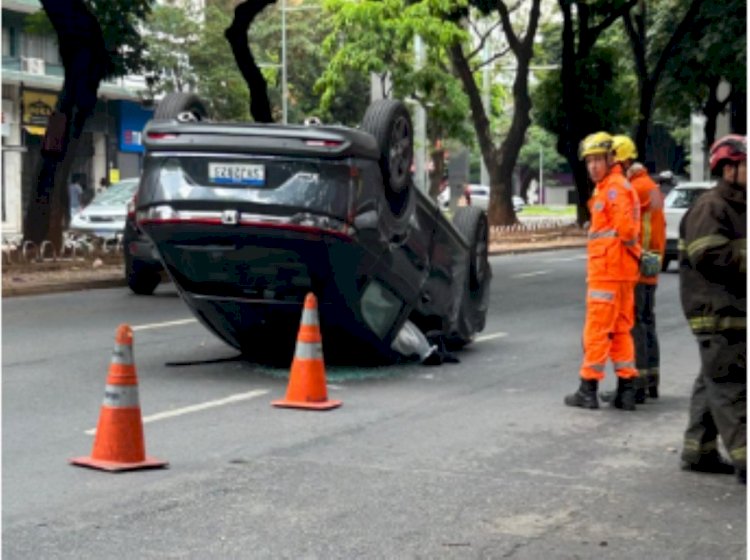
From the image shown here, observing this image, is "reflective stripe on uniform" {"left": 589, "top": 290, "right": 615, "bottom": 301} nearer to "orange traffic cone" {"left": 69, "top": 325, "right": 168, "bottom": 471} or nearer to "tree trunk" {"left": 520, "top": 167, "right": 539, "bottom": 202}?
"orange traffic cone" {"left": 69, "top": 325, "right": 168, "bottom": 471}

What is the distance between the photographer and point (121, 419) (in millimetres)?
7938

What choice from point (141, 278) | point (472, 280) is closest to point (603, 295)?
point (472, 280)

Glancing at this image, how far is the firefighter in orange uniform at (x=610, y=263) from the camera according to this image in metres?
10.1

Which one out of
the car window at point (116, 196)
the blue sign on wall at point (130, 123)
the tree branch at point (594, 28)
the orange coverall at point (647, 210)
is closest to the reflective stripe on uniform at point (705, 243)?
the orange coverall at point (647, 210)

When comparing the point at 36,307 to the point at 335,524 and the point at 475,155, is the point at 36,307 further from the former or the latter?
the point at 475,155

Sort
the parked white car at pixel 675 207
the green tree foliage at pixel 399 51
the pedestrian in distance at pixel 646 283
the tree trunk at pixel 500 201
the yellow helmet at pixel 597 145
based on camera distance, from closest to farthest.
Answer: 1. the yellow helmet at pixel 597 145
2. the pedestrian in distance at pixel 646 283
3. the parked white car at pixel 675 207
4. the green tree foliage at pixel 399 51
5. the tree trunk at pixel 500 201

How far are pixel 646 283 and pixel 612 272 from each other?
0.73 meters

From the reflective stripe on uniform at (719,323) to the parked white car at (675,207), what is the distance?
17691 millimetres

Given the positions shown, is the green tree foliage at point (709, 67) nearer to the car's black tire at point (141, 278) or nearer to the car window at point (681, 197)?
the car window at point (681, 197)

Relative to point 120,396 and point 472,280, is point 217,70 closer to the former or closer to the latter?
point 472,280

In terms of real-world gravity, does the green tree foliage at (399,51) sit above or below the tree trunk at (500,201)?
above

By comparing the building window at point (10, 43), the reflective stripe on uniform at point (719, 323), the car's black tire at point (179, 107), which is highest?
the building window at point (10, 43)

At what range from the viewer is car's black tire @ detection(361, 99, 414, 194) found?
1120 cm

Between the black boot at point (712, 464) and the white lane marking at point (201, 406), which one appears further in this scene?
the white lane marking at point (201, 406)
